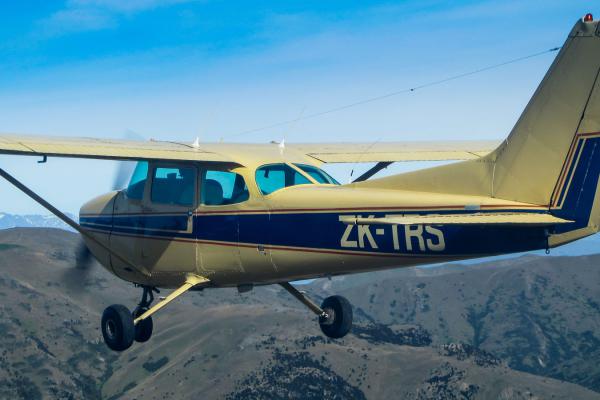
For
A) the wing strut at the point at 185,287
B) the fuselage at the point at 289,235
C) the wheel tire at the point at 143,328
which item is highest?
the fuselage at the point at 289,235

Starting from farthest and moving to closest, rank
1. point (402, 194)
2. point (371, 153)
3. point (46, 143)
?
point (371, 153), point (46, 143), point (402, 194)

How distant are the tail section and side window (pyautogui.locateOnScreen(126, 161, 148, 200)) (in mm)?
6522

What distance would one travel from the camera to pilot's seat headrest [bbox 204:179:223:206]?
15594 millimetres

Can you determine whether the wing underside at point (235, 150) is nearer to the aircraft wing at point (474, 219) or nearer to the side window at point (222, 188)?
the side window at point (222, 188)

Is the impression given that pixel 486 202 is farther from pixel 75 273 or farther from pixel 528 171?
pixel 75 273

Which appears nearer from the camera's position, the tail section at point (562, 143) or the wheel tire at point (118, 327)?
the tail section at point (562, 143)

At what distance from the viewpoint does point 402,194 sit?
1389 cm

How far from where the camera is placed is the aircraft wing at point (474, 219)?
485 inches

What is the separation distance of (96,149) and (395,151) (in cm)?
692

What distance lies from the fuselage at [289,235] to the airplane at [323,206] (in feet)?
0.07

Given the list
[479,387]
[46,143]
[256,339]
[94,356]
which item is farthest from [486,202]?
[94,356]

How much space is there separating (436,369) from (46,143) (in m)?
145

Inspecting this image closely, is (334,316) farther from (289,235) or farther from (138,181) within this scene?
(138,181)

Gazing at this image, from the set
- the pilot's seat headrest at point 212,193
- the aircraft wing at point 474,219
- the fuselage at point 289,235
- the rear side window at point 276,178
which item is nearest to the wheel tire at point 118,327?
the fuselage at point 289,235
